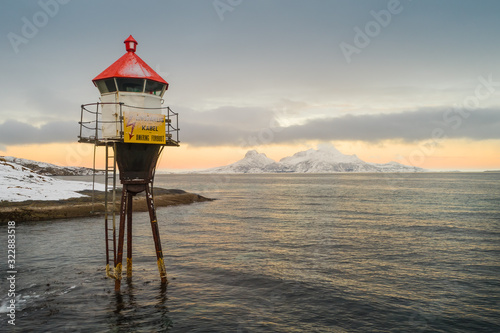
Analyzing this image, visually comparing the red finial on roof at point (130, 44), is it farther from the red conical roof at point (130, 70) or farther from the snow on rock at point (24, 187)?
the snow on rock at point (24, 187)

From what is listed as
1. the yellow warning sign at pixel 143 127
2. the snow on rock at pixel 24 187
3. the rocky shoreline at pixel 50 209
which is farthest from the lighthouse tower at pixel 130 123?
the snow on rock at pixel 24 187

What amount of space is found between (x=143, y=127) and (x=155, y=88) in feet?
7.77

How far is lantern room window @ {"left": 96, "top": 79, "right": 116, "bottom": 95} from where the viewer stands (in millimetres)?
15938

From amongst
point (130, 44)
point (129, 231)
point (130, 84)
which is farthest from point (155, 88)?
point (129, 231)

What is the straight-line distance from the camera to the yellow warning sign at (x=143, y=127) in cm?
1553

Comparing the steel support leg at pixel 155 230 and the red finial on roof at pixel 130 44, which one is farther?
the red finial on roof at pixel 130 44

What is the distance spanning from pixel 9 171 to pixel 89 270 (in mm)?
Answer: 42536

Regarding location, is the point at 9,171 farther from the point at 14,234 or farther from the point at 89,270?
the point at 89,270

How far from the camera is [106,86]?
16.2 m

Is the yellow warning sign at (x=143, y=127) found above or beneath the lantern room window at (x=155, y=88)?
beneath

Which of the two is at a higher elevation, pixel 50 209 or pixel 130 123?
pixel 130 123

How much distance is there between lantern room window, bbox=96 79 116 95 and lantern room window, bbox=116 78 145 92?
1.04ft

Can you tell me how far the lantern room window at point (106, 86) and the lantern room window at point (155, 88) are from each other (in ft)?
5.36

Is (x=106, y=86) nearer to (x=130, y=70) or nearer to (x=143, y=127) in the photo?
(x=130, y=70)
